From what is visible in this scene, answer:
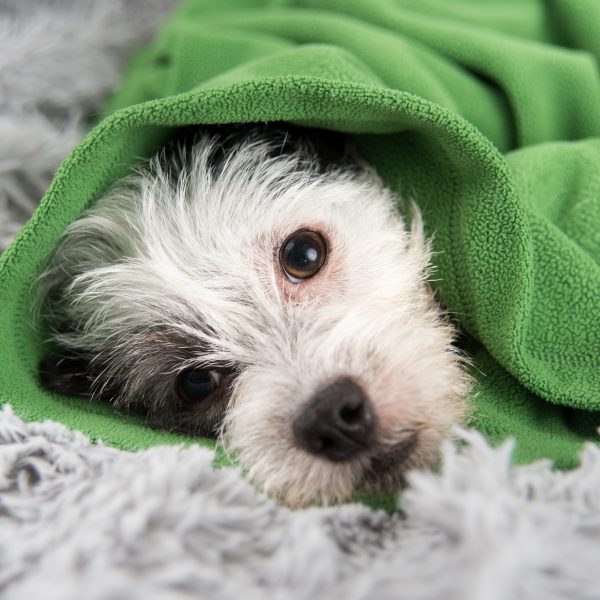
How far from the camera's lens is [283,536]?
34.1 inches

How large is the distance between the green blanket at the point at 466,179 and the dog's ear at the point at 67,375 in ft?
0.18

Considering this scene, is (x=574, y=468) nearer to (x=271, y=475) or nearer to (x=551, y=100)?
(x=271, y=475)

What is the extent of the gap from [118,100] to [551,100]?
134 cm

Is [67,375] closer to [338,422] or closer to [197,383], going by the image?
[197,383]

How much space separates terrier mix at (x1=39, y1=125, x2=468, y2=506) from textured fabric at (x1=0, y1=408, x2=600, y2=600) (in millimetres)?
170

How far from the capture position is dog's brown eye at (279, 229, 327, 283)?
140 cm

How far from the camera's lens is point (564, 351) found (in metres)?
1.24

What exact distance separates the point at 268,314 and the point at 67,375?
54 centimetres

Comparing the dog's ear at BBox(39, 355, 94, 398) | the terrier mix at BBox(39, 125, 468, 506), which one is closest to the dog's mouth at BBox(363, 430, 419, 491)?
the terrier mix at BBox(39, 125, 468, 506)

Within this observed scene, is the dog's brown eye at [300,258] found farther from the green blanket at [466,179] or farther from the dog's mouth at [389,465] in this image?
the dog's mouth at [389,465]

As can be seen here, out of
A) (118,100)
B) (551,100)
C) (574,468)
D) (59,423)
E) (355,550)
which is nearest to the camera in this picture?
(355,550)

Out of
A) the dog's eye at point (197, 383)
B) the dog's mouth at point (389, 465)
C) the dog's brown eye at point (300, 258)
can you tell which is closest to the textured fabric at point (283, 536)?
the dog's mouth at point (389, 465)

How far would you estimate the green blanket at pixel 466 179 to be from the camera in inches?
48.1

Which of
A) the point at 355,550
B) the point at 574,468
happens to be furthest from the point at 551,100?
the point at 355,550
